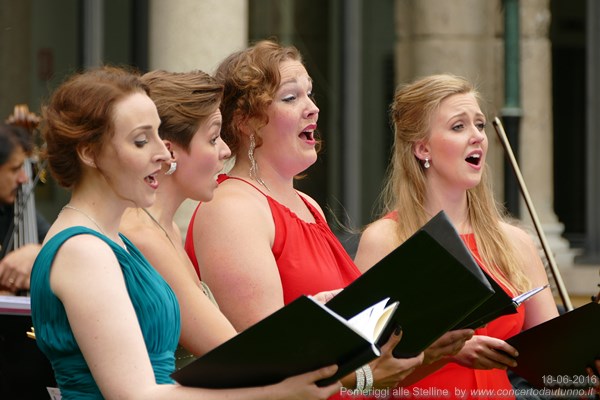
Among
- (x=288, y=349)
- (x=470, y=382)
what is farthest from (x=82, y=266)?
(x=470, y=382)

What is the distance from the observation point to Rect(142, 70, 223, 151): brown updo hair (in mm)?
→ 3252

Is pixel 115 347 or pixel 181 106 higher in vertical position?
pixel 181 106

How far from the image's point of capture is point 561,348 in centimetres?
371

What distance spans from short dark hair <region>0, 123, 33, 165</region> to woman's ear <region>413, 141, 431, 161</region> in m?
1.98

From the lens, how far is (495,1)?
8.84 m

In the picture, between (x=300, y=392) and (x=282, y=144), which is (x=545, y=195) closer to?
(x=282, y=144)

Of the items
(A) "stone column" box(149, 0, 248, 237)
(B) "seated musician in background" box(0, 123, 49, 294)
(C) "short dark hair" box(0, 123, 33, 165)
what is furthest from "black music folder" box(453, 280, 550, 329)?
(A) "stone column" box(149, 0, 248, 237)

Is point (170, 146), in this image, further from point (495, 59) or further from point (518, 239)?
point (495, 59)

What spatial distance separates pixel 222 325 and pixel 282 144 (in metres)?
0.82

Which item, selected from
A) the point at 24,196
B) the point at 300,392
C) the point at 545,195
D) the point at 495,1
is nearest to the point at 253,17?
the point at 495,1

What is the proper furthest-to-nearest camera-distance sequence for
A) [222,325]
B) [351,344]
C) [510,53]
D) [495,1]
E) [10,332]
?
[495,1]
[510,53]
[10,332]
[222,325]
[351,344]

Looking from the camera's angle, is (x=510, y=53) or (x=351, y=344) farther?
Answer: (x=510, y=53)

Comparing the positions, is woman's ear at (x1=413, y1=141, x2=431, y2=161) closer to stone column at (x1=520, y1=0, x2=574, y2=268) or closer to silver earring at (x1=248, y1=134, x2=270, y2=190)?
silver earring at (x1=248, y1=134, x2=270, y2=190)

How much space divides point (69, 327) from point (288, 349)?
19.3 inches
